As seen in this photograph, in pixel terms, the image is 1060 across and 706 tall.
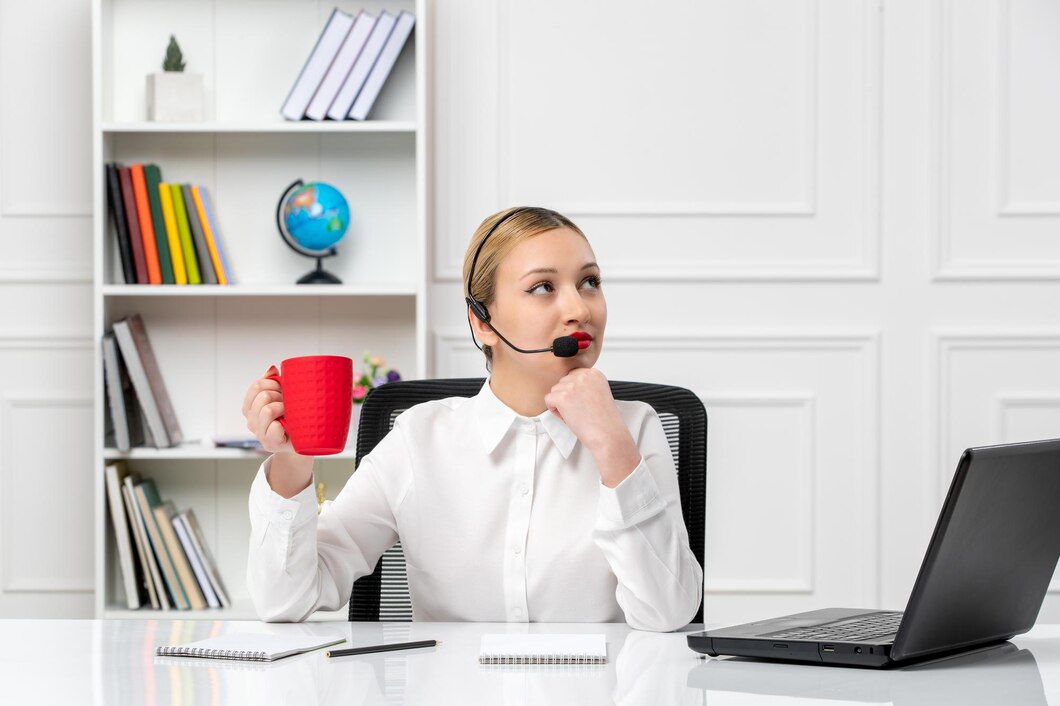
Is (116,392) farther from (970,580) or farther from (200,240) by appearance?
(970,580)

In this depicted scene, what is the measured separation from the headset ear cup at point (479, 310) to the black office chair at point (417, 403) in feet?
0.57

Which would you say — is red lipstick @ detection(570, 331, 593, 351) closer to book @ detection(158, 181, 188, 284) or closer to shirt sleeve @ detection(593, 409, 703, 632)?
shirt sleeve @ detection(593, 409, 703, 632)

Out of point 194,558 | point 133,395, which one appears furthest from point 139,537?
point 133,395

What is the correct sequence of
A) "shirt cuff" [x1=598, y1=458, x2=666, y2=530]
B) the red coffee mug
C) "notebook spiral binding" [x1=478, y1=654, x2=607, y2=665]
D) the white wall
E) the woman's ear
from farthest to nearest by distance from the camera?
the white wall < the woman's ear < "shirt cuff" [x1=598, y1=458, x2=666, y2=530] < the red coffee mug < "notebook spiral binding" [x1=478, y1=654, x2=607, y2=665]

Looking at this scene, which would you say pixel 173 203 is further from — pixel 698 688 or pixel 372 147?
pixel 698 688

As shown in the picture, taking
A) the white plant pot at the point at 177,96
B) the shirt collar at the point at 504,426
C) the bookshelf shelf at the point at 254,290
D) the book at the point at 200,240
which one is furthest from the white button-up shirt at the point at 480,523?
the white plant pot at the point at 177,96

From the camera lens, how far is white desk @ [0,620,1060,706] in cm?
84

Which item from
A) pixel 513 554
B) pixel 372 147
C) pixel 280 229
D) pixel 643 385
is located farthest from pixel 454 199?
pixel 513 554

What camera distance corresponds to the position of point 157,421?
8.43 feet

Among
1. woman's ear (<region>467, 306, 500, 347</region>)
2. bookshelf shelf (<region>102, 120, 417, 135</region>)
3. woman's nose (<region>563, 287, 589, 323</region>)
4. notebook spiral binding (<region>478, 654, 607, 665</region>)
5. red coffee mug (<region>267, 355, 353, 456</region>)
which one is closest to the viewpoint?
notebook spiral binding (<region>478, 654, 607, 665</region>)

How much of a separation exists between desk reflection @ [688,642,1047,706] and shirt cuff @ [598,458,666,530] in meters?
0.25

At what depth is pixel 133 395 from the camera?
2619 millimetres

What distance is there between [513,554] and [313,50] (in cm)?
167

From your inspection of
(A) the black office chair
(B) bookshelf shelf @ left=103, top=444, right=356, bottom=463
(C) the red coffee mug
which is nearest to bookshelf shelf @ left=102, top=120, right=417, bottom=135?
(B) bookshelf shelf @ left=103, top=444, right=356, bottom=463
